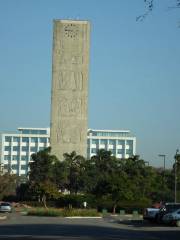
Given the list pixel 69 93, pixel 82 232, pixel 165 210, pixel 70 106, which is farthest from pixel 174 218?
pixel 69 93

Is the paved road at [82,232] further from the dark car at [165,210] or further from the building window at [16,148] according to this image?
the building window at [16,148]

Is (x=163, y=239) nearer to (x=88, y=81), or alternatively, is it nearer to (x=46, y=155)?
(x=46, y=155)

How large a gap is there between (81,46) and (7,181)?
37.0 meters

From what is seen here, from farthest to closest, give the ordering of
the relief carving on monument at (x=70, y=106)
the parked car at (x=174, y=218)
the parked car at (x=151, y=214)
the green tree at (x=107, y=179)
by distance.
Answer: the relief carving on monument at (x=70, y=106), the green tree at (x=107, y=179), the parked car at (x=151, y=214), the parked car at (x=174, y=218)

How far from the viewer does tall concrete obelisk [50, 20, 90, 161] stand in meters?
114

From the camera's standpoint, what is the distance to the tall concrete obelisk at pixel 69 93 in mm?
113875

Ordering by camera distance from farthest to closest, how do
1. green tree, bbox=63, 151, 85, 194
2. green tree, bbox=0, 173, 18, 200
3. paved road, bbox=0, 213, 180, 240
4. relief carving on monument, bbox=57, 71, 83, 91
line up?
relief carving on monument, bbox=57, 71, 83, 91
green tree, bbox=63, 151, 85, 194
green tree, bbox=0, 173, 18, 200
paved road, bbox=0, 213, 180, 240

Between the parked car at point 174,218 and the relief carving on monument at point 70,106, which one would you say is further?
the relief carving on monument at point 70,106

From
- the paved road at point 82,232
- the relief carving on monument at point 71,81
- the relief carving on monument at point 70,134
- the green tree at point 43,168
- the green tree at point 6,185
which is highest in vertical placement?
the relief carving on monument at point 71,81

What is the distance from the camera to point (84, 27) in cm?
11831

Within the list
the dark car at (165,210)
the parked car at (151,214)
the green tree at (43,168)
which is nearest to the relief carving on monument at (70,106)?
the green tree at (43,168)

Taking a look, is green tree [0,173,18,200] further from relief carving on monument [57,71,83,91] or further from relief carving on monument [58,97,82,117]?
relief carving on monument [57,71,83,91]

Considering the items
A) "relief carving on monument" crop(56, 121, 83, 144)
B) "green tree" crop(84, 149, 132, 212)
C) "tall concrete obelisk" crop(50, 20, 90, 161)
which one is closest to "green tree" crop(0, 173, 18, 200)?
"green tree" crop(84, 149, 132, 212)

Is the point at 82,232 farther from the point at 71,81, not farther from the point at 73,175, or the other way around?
the point at 71,81
